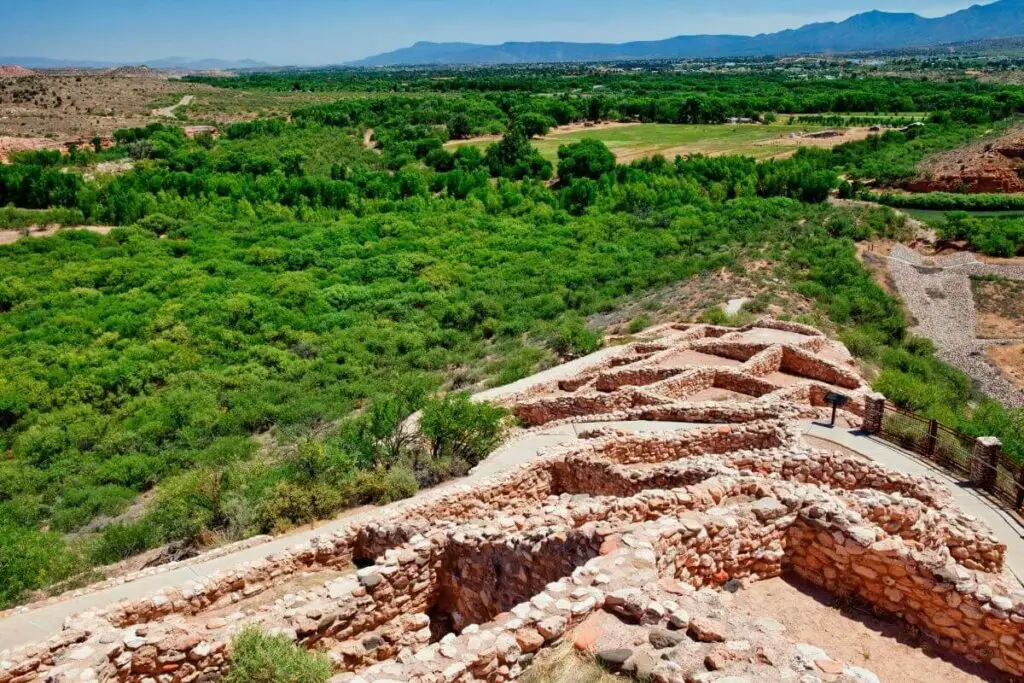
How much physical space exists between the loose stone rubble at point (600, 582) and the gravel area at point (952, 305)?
1941 cm

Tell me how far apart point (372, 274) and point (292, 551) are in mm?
32698

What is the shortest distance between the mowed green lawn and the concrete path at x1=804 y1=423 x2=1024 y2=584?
6855 cm

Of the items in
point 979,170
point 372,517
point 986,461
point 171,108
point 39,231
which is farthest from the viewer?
point 171,108

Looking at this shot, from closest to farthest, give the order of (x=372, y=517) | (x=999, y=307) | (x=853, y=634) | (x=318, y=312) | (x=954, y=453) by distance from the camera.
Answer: (x=853, y=634), (x=372, y=517), (x=954, y=453), (x=318, y=312), (x=999, y=307)

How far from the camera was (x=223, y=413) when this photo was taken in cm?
2462

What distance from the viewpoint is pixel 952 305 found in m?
39.1

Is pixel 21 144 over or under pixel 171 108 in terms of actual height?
under

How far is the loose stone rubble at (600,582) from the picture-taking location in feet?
24.0

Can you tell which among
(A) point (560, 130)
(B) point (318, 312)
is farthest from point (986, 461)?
(A) point (560, 130)


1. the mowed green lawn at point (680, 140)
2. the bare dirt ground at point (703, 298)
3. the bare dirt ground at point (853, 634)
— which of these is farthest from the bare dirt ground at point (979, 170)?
the bare dirt ground at point (853, 634)

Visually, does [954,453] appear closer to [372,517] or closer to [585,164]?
[372,517]

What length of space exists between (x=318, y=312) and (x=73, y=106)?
107 metres

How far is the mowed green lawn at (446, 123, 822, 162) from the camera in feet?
281

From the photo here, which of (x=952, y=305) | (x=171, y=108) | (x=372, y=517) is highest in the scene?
(x=171, y=108)
